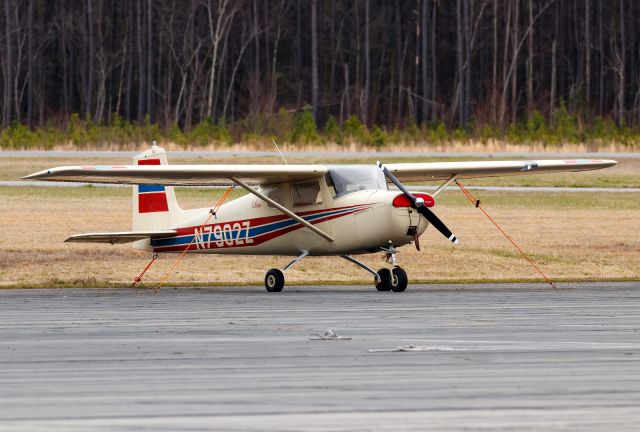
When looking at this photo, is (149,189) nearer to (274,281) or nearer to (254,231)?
(254,231)

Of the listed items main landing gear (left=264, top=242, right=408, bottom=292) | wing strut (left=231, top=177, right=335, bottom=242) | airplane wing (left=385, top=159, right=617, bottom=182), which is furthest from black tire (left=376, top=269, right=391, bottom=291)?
airplane wing (left=385, top=159, right=617, bottom=182)

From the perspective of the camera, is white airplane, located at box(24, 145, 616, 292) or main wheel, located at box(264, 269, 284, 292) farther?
main wheel, located at box(264, 269, 284, 292)

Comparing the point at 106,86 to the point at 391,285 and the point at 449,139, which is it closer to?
the point at 449,139

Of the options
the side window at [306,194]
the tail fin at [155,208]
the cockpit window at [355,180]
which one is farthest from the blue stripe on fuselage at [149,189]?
the cockpit window at [355,180]

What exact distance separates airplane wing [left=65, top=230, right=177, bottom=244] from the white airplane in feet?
0.07

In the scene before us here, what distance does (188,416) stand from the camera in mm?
9039

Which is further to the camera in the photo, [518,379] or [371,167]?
[371,167]

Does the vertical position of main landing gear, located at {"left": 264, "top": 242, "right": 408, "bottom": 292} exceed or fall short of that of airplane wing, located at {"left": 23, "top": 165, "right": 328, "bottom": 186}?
it falls short

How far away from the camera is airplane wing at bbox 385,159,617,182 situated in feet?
74.5

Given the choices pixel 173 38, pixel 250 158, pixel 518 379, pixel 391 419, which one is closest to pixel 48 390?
pixel 391 419

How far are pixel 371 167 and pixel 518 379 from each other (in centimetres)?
1062

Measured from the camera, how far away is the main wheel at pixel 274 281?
814 inches

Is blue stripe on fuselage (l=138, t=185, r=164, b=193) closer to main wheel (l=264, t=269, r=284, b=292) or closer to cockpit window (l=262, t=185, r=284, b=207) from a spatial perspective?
cockpit window (l=262, t=185, r=284, b=207)

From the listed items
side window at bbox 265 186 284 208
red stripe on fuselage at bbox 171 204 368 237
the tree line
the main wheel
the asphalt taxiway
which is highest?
the tree line
